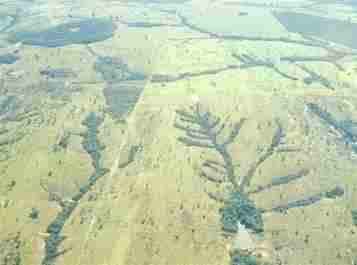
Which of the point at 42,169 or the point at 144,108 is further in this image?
the point at 144,108

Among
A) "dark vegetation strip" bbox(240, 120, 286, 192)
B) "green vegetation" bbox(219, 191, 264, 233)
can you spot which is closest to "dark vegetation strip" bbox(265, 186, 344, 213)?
"green vegetation" bbox(219, 191, 264, 233)

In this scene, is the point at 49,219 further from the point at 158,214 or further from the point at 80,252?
the point at 158,214

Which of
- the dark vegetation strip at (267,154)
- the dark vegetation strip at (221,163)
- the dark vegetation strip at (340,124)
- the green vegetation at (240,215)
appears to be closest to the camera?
the green vegetation at (240,215)

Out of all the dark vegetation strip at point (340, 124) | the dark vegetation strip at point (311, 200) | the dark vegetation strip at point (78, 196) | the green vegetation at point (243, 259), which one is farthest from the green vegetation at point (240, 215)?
the dark vegetation strip at point (340, 124)

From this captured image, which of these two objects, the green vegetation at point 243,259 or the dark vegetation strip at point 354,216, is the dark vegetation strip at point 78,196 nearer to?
the green vegetation at point 243,259

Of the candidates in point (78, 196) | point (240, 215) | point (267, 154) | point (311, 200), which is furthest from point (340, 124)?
point (78, 196)

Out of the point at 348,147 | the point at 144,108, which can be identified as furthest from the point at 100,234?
the point at 348,147
